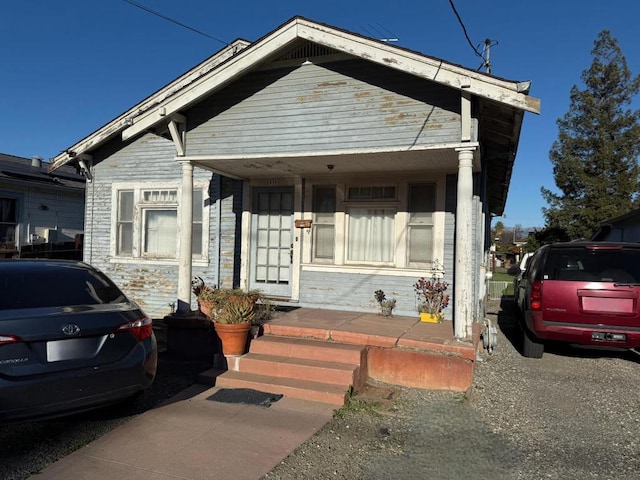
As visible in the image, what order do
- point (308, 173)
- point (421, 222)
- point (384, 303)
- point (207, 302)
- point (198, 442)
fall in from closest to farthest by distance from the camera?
point (198, 442) → point (207, 302) → point (384, 303) → point (421, 222) → point (308, 173)

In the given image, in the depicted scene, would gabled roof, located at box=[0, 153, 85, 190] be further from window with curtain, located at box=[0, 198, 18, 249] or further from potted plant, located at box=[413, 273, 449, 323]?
potted plant, located at box=[413, 273, 449, 323]

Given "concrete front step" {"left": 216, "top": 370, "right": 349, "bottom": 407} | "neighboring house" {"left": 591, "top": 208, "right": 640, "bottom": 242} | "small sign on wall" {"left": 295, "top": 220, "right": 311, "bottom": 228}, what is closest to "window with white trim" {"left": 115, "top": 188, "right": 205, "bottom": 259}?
"small sign on wall" {"left": 295, "top": 220, "right": 311, "bottom": 228}

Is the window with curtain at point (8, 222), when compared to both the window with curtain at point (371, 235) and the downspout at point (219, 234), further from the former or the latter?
the window with curtain at point (371, 235)

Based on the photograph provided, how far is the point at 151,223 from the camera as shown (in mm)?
9820

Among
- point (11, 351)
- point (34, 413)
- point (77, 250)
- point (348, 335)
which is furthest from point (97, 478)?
point (77, 250)

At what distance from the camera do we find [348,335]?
5.91 metres

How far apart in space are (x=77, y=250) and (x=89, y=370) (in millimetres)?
13334

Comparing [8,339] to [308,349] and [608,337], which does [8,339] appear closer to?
[308,349]

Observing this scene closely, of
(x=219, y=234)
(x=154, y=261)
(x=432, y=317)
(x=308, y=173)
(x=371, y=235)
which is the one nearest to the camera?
(x=432, y=317)

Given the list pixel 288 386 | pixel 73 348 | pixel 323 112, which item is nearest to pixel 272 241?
pixel 323 112

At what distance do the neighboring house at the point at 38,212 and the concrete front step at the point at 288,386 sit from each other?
11.8 m

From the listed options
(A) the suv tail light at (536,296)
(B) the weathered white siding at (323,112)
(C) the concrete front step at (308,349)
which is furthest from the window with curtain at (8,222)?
(A) the suv tail light at (536,296)

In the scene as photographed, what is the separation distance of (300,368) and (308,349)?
1.17 feet

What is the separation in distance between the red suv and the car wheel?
170mm
